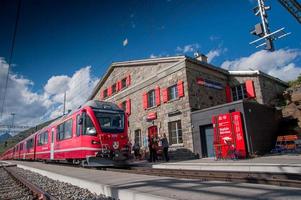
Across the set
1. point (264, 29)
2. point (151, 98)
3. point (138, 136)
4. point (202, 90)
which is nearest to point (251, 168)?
point (264, 29)

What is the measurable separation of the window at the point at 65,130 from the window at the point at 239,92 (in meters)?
14.1

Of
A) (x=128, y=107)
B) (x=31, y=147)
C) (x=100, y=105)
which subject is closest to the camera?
(x=100, y=105)

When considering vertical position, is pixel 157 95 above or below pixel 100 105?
above

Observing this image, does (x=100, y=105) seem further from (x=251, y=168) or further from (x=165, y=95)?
(x=165, y=95)

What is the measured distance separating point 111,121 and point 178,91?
7471 mm

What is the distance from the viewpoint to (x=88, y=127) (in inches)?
458

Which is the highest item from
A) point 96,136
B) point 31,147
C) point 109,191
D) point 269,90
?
point 269,90

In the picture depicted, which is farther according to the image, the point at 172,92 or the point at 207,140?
the point at 172,92

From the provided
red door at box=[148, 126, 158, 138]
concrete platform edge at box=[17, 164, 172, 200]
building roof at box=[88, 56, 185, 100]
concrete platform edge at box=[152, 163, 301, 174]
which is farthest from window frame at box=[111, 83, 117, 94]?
concrete platform edge at box=[17, 164, 172, 200]

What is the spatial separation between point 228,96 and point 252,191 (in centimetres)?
1734

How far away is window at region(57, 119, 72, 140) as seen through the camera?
44.1 feet

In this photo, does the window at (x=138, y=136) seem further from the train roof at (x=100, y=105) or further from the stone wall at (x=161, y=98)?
the train roof at (x=100, y=105)

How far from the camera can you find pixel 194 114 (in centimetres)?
1689

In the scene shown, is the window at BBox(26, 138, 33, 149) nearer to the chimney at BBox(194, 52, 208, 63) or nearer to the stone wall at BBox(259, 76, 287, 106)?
the chimney at BBox(194, 52, 208, 63)
